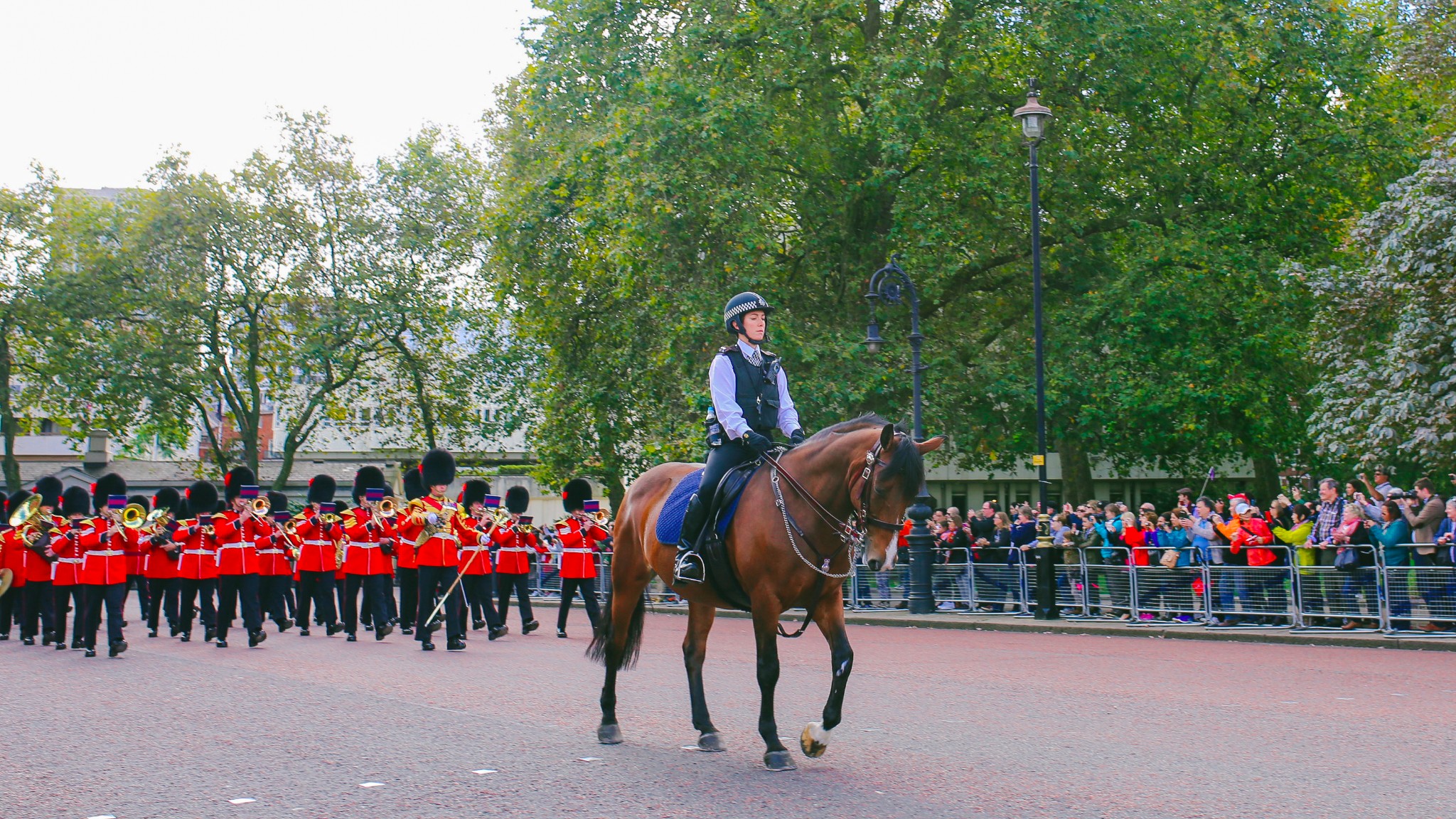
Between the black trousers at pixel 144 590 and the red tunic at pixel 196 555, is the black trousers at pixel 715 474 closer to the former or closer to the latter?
the red tunic at pixel 196 555

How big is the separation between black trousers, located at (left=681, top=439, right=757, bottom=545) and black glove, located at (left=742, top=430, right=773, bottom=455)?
8.0 inches

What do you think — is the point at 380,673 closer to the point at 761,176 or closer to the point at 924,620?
the point at 924,620

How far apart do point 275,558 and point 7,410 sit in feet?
102

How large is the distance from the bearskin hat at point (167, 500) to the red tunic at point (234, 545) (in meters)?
3.38

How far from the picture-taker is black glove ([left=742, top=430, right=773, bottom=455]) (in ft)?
26.8

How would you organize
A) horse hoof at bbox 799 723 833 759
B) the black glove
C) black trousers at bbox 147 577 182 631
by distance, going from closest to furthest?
horse hoof at bbox 799 723 833 759 → the black glove → black trousers at bbox 147 577 182 631

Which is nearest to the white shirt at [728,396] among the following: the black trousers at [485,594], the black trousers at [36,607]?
the black trousers at [485,594]

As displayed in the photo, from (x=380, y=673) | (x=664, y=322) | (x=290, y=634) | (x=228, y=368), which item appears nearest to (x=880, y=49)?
(x=664, y=322)

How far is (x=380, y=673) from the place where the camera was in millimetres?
13188

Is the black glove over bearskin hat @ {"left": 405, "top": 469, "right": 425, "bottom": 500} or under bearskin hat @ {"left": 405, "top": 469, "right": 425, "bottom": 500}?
under

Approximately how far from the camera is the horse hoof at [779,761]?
297 inches

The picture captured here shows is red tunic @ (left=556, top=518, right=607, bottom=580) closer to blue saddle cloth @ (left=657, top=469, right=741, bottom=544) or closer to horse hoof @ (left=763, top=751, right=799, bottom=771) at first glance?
blue saddle cloth @ (left=657, top=469, right=741, bottom=544)

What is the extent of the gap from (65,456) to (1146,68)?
214 feet

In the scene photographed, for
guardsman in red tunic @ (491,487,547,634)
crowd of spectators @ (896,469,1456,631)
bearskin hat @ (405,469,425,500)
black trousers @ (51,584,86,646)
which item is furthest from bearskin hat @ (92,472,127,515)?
crowd of spectators @ (896,469,1456,631)
